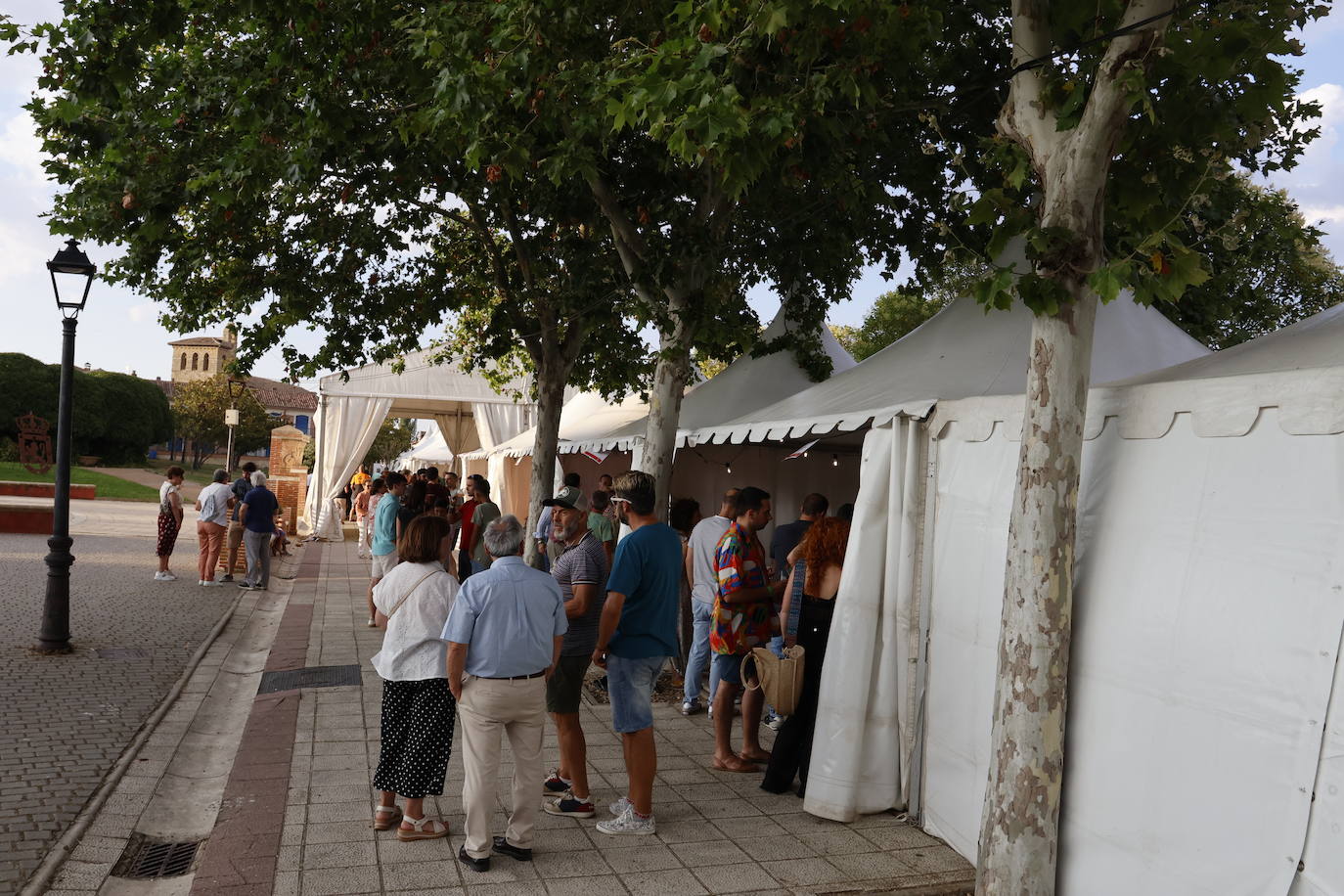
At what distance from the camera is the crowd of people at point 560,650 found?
490 cm

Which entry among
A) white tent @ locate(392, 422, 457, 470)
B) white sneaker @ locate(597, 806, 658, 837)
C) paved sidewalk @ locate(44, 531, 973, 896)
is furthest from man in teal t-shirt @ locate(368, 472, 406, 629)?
white tent @ locate(392, 422, 457, 470)

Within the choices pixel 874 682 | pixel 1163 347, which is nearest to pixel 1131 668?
pixel 874 682

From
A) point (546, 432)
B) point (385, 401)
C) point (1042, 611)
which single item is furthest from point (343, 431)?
point (1042, 611)

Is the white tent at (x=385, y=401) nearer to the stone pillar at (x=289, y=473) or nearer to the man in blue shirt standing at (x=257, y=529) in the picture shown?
the stone pillar at (x=289, y=473)

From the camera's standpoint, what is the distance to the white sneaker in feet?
17.9

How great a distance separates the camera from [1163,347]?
7855 mm

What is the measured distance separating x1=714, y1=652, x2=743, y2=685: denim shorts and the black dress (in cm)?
63

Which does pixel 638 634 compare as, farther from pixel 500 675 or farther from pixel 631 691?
pixel 500 675

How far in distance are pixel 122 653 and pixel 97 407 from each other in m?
67.0

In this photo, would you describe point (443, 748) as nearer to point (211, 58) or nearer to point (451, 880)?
point (451, 880)

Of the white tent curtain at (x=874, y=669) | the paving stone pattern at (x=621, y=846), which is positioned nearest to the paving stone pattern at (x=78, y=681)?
the paving stone pattern at (x=621, y=846)

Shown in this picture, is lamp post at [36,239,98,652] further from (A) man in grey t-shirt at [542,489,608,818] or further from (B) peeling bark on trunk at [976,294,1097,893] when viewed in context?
(B) peeling bark on trunk at [976,294,1097,893]

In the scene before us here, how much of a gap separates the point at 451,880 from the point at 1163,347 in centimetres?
605

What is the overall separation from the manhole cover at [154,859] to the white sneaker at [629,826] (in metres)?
1.99
